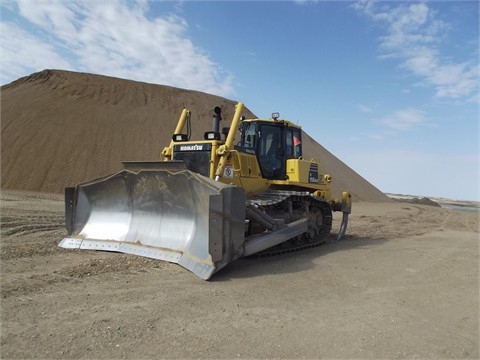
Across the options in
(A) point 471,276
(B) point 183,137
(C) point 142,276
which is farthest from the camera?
(B) point 183,137

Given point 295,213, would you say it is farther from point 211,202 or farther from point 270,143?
point 211,202

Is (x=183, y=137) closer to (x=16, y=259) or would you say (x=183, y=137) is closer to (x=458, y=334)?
(x=16, y=259)

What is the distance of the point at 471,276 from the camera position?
6.79 meters

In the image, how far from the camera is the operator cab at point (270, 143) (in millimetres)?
9125

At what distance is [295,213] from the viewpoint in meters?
8.91

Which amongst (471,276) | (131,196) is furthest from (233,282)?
(471,276)

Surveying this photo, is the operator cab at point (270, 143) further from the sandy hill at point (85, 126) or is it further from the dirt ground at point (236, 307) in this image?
the sandy hill at point (85, 126)

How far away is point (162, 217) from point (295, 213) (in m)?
3.01

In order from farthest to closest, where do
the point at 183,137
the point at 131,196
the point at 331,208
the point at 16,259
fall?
the point at 331,208
the point at 183,137
the point at 131,196
the point at 16,259

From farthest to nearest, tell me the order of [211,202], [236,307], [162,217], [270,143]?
1. [270,143]
2. [162,217]
3. [211,202]
4. [236,307]

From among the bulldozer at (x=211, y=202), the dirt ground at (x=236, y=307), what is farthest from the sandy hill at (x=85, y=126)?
the dirt ground at (x=236, y=307)

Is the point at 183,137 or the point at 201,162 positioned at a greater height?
the point at 183,137

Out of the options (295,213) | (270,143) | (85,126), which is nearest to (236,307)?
(295,213)

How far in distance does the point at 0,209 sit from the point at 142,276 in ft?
26.6
